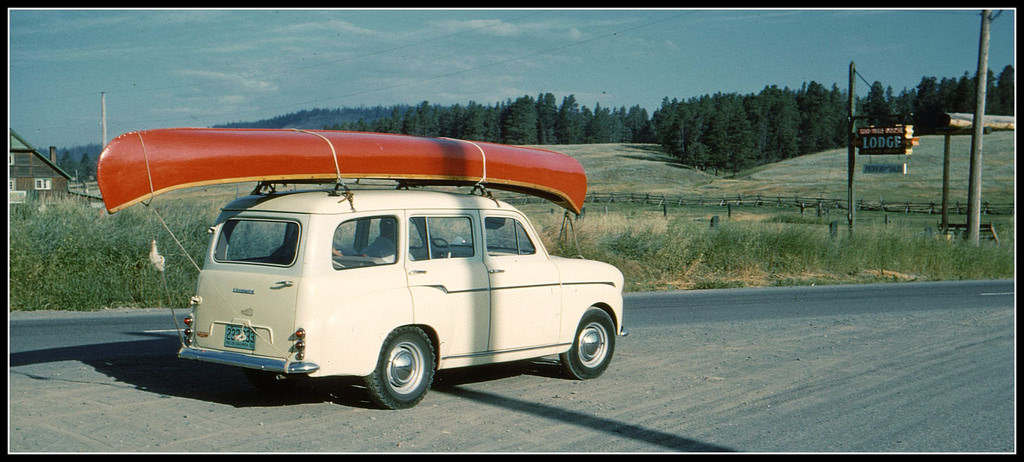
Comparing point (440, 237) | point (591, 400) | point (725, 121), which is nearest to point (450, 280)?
point (440, 237)

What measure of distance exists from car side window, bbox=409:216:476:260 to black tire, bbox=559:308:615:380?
1613mm

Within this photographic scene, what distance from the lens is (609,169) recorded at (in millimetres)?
107000

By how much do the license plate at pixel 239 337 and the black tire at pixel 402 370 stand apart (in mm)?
980

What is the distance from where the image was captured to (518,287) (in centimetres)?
859

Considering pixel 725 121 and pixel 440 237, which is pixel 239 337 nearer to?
pixel 440 237

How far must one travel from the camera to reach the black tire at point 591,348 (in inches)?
366

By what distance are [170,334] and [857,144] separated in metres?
26.5

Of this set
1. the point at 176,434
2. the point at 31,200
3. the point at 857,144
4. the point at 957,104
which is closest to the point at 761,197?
the point at 857,144

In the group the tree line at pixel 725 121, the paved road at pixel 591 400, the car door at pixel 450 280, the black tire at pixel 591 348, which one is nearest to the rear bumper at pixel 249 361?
the paved road at pixel 591 400

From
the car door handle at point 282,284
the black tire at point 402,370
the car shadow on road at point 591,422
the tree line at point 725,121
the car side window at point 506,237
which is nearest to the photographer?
the car shadow on road at point 591,422

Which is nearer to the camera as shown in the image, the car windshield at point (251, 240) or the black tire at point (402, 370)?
the black tire at point (402, 370)

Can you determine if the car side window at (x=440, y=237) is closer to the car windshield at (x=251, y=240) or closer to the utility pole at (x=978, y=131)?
the car windshield at (x=251, y=240)

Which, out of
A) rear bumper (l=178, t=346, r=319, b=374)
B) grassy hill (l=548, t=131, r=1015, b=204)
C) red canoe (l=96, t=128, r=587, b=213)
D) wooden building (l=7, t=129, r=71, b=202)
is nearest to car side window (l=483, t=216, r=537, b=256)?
red canoe (l=96, t=128, r=587, b=213)

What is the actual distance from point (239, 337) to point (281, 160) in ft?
4.97
